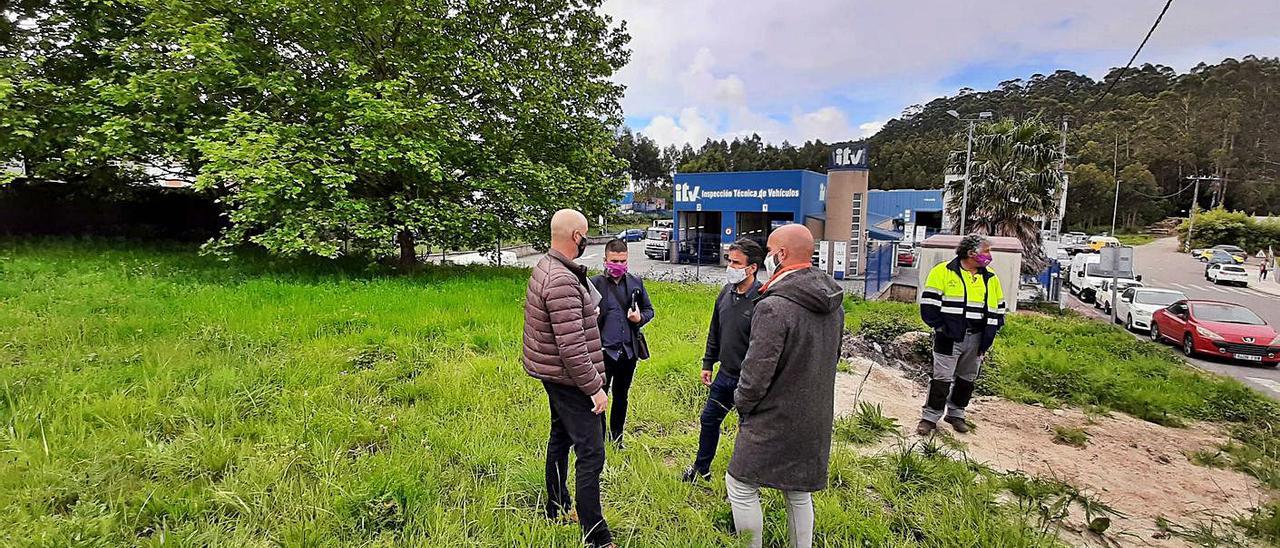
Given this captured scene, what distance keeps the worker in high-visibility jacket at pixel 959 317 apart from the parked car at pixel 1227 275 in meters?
32.0

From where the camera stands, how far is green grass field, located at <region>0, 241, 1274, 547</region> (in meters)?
2.74

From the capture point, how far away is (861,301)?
13914mm

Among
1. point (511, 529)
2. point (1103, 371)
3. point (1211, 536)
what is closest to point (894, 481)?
point (1211, 536)

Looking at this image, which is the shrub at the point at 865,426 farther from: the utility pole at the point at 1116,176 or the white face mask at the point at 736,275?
the utility pole at the point at 1116,176

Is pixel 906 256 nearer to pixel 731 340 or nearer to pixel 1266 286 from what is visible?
pixel 1266 286

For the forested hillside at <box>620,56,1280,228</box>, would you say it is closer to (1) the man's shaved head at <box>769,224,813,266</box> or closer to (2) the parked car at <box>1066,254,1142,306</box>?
(2) the parked car at <box>1066,254,1142,306</box>

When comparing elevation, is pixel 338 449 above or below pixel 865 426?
above

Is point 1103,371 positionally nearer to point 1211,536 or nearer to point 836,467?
point 1211,536

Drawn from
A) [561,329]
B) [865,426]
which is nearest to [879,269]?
[865,426]

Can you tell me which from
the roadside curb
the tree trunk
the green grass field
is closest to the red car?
the green grass field

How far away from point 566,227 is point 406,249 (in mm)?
11073

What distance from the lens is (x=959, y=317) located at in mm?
4535

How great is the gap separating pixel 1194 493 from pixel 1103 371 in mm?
4318

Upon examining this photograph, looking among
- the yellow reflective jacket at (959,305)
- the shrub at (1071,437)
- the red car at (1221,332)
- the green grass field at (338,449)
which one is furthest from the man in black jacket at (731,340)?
the red car at (1221,332)
